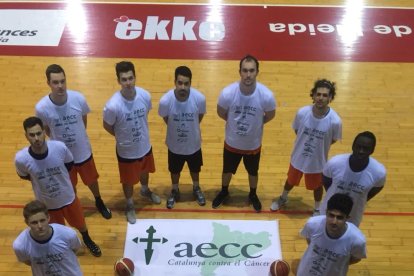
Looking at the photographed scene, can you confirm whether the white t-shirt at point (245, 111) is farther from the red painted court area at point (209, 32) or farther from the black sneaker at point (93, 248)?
the red painted court area at point (209, 32)

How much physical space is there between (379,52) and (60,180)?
5.89m

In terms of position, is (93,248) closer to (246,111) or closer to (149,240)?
(149,240)

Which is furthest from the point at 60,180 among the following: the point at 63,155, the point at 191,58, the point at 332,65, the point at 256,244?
the point at 332,65

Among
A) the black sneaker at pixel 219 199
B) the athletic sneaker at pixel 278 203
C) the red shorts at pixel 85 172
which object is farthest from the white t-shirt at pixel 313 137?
the red shorts at pixel 85 172

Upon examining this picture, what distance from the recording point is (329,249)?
364cm

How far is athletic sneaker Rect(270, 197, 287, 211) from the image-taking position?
5.57 meters

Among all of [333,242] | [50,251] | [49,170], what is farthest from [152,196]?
[333,242]

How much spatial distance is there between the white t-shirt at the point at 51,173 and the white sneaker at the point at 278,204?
2172mm

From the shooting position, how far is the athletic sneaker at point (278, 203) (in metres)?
5.57

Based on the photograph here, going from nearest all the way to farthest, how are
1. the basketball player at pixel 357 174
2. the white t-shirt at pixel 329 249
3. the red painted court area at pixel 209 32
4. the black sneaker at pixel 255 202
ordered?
the white t-shirt at pixel 329 249, the basketball player at pixel 357 174, the black sneaker at pixel 255 202, the red painted court area at pixel 209 32

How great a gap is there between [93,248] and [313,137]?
7.78 ft

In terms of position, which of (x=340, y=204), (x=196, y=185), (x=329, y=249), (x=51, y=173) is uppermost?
(x=340, y=204)

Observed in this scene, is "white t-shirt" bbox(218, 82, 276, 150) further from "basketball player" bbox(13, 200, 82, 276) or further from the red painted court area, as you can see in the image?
the red painted court area

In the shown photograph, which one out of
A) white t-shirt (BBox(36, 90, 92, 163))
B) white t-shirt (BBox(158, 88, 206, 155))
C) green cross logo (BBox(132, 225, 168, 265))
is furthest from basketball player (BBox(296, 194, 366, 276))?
white t-shirt (BBox(36, 90, 92, 163))
